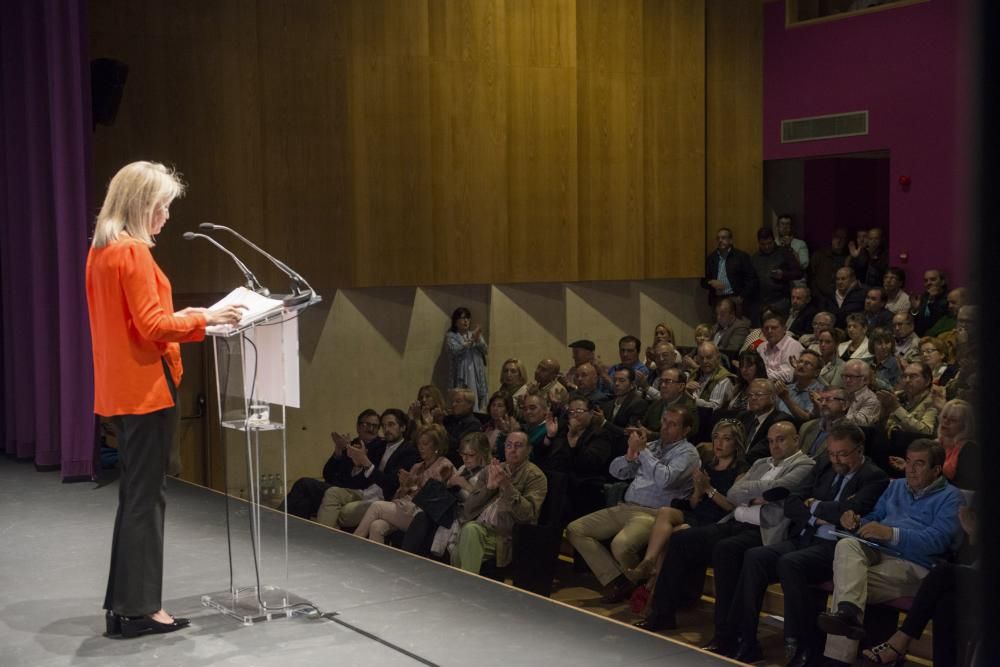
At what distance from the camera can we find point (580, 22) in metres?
8.15

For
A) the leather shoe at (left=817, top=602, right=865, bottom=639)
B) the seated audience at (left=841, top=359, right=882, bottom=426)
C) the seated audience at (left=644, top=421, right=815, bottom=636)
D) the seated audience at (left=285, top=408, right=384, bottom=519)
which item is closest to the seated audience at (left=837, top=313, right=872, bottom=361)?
the seated audience at (left=841, top=359, right=882, bottom=426)

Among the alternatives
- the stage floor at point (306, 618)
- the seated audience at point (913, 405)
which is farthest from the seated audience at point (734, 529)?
the stage floor at point (306, 618)

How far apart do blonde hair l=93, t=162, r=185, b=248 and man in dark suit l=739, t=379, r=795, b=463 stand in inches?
111

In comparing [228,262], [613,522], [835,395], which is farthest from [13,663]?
[228,262]

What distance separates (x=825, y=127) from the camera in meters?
8.16

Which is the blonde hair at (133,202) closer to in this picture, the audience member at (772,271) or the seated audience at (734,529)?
the seated audience at (734,529)

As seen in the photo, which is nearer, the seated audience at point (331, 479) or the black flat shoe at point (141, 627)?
the black flat shoe at point (141, 627)

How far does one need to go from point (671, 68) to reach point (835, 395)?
470cm

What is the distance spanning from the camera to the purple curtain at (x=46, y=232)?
427 cm

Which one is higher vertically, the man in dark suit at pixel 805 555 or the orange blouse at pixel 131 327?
the orange blouse at pixel 131 327

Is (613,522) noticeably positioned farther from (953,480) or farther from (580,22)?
(580,22)

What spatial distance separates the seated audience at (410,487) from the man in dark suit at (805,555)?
1.54 meters

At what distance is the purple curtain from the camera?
4266mm

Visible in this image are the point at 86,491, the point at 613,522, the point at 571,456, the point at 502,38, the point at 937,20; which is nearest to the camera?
the point at 86,491
